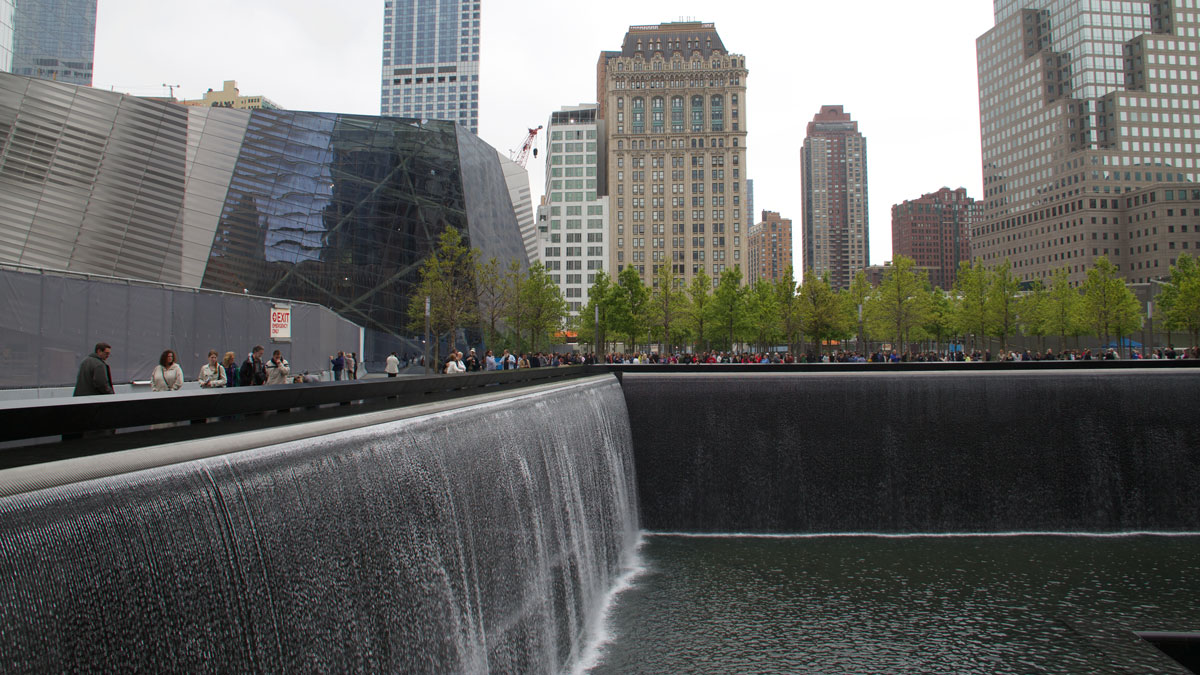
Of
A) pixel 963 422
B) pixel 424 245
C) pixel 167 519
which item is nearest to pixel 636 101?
pixel 424 245

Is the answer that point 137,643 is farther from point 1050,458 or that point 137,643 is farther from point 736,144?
point 736,144

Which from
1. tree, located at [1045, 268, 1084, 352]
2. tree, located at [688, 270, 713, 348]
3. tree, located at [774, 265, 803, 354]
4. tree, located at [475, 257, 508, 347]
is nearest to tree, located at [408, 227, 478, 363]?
tree, located at [475, 257, 508, 347]

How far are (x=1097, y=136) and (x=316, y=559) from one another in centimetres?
14886

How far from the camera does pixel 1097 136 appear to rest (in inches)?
4754

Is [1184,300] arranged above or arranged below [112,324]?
above

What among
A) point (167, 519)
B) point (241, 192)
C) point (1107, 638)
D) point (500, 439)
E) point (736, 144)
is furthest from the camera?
point (736, 144)

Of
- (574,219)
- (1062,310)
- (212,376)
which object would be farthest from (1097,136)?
(212,376)

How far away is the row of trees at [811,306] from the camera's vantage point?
44031 mm

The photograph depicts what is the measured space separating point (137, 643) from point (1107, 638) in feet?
33.3

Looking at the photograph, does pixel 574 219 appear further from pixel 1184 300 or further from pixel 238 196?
pixel 1184 300

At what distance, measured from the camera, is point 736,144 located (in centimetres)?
12038

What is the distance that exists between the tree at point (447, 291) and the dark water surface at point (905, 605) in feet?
92.0

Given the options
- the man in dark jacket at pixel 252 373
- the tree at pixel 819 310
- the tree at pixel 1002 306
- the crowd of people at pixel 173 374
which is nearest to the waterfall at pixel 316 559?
the crowd of people at pixel 173 374

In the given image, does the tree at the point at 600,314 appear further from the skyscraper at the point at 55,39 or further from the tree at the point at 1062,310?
the skyscraper at the point at 55,39
